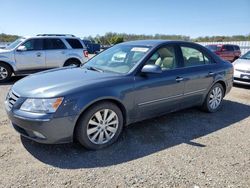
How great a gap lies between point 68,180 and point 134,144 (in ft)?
4.18

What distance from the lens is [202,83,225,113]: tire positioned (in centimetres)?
548

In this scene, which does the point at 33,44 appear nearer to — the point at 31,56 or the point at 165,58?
the point at 31,56

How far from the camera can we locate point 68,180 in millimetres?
2977

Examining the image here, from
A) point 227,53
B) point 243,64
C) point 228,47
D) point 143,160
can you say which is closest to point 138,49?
point 143,160

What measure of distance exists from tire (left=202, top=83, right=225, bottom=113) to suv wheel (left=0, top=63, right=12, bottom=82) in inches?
271

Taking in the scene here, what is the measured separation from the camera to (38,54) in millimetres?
9445

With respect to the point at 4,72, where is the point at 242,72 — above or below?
above

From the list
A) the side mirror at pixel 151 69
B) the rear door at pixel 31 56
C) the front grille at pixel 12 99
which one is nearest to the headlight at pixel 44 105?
the front grille at pixel 12 99

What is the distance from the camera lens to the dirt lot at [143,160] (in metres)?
3.01

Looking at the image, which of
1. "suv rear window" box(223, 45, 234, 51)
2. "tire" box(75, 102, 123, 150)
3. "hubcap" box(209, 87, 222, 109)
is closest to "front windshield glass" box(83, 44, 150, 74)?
"tire" box(75, 102, 123, 150)

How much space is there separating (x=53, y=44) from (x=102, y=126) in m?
6.99

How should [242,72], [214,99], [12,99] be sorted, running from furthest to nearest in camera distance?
[242,72] → [214,99] → [12,99]

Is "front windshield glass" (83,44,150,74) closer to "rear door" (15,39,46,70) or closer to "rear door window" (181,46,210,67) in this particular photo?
"rear door window" (181,46,210,67)

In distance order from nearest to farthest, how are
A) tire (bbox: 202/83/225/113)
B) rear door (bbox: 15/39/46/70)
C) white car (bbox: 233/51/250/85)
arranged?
tire (bbox: 202/83/225/113) → white car (bbox: 233/51/250/85) → rear door (bbox: 15/39/46/70)
